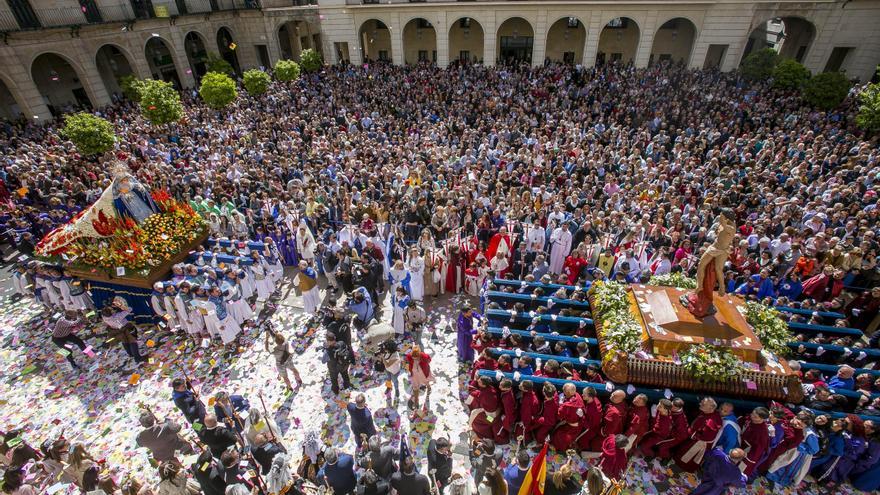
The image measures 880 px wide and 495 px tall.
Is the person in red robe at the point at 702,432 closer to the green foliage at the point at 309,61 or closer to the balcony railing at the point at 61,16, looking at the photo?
the green foliage at the point at 309,61

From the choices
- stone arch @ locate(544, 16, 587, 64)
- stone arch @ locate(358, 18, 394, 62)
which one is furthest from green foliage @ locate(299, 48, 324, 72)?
stone arch @ locate(544, 16, 587, 64)

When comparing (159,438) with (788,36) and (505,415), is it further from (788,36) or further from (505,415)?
(788,36)

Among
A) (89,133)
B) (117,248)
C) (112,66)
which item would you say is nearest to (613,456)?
(117,248)

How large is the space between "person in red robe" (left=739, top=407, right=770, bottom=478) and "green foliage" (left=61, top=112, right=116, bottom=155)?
74.3ft

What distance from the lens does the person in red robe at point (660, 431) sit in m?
6.53

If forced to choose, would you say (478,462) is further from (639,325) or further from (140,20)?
(140,20)

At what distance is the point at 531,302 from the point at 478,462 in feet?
13.0

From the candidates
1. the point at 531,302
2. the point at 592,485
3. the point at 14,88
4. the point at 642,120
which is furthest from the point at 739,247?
the point at 14,88

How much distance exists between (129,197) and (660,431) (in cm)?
1276

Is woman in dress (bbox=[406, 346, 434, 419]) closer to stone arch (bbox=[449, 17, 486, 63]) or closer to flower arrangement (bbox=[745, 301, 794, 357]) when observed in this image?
flower arrangement (bbox=[745, 301, 794, 357])

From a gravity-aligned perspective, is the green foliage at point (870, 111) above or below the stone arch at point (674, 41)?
below

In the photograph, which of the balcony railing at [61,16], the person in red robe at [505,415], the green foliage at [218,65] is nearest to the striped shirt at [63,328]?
the person in red robe at [505,415]

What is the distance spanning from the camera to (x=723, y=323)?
24.3 feet

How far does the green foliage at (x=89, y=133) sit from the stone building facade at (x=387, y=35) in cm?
1239
